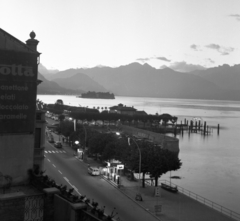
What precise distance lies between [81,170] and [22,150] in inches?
1148

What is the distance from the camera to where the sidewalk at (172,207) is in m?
26.5

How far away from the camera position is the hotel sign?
45.6 ft

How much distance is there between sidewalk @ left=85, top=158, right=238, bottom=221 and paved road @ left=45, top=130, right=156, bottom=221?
0.85 m

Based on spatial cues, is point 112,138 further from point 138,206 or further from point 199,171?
point 138,206

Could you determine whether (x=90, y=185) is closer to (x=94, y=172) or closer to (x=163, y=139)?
(x=94, y=172)

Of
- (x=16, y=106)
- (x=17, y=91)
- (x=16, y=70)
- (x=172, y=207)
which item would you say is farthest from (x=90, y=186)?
(x=16, y=70)

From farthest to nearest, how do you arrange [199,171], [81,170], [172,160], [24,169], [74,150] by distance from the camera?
[74,150] → [199,171] → [81,170] → [172,160] → [24,169]

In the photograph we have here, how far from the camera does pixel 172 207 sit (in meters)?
29.2

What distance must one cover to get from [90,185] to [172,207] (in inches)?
382

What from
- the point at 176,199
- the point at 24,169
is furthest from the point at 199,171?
the point at 24,169

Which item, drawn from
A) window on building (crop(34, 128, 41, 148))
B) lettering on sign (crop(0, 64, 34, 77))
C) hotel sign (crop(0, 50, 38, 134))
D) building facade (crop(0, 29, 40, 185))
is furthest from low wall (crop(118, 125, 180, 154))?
lettering on sign (crop(0, 64, 34, 77))

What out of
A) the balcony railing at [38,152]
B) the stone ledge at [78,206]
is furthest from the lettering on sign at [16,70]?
the balcony railing at [38,152]

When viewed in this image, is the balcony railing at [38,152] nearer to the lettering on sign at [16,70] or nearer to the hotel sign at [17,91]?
the hotel sign at [17,91]

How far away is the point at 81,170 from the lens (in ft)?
141
